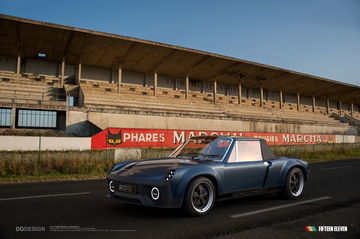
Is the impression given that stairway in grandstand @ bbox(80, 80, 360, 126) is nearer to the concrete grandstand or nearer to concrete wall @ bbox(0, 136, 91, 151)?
the concrete grandstand

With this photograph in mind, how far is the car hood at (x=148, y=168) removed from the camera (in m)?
4.80

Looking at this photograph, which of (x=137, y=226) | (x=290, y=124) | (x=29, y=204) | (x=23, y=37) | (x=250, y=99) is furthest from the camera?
(x=250, y=99)

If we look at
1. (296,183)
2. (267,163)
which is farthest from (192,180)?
(296,183)

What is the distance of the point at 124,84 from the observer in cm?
3494

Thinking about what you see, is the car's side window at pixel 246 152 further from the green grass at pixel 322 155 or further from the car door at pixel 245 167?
the green grass at pixel 322 155

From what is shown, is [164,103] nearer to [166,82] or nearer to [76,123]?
[166,82]

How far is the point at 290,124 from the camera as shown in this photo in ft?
Answer: 109

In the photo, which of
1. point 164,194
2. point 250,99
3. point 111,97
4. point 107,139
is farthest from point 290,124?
point 164,194

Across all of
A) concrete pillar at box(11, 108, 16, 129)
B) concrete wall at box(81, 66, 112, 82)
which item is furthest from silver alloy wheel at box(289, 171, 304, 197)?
concrete wall at box(81, 66, 112, 82)

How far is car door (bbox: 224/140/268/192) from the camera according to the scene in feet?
17.5

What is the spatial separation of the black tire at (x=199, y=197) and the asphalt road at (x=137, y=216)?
14 centimetres

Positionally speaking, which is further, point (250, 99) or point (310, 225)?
point (250, 99)

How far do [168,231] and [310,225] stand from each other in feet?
7.20

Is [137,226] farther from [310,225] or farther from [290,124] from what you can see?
[290,124]
